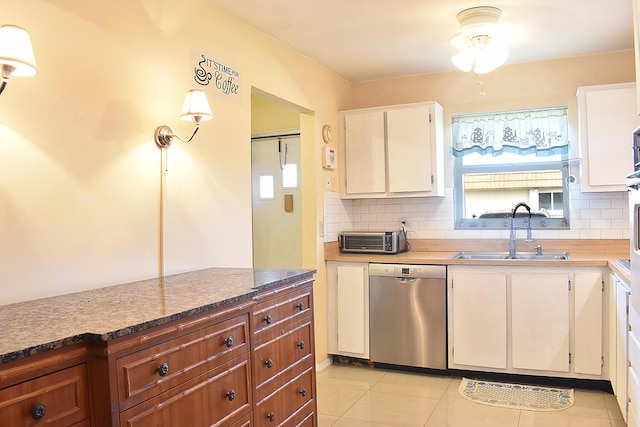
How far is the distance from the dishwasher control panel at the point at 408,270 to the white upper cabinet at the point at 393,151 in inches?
25.5

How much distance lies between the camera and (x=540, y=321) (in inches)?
142

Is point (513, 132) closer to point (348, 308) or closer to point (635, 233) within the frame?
point (348, 308)

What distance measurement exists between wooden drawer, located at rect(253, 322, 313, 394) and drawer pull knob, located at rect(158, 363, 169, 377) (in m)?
0.54

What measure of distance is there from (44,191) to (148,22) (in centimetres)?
98

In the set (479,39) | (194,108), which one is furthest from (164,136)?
(479,39)

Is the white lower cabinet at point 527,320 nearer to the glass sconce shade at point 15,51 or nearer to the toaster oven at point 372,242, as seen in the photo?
the toaster oven at point 372,242

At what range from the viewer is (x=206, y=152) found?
9.14 ft

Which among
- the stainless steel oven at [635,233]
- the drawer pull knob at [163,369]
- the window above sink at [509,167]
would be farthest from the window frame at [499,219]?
the drawer pull knob at [163,369]

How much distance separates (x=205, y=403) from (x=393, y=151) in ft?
9.62

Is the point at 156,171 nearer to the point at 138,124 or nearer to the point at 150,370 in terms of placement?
the point at 138,124

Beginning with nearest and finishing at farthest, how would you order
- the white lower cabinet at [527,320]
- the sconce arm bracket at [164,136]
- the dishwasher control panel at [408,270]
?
the sconce arm bracket at [164,136] < the white lower cabinet at [527,320] < the dishwasher control panel at [408,270]

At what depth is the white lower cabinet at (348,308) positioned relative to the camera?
412 centimetres

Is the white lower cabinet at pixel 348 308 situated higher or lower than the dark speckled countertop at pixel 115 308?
lower

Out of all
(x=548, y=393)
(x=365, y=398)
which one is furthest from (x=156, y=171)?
(x=548, y=393)
